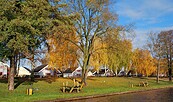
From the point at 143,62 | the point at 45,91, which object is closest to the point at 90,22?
the point at 45,91

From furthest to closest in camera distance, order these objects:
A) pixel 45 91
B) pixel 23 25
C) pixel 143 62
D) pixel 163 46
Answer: pixel 143 62, pixel 163 46, pixel 45 91, pixel 23 25

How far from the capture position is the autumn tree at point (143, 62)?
81.0m

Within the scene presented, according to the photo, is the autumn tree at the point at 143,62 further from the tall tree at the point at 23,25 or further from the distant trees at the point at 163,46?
the tall tree at the point at 23,25

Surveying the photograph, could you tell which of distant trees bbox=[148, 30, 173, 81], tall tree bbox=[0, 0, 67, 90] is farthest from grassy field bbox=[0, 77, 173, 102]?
distant trees bbox=[148, 30, 173, 81]

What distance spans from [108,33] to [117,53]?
3621 millimetres

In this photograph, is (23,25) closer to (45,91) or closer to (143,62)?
(45,91)

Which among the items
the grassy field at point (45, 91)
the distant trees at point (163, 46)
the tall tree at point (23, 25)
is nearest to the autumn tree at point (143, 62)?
the distant trees at point (163, 46)

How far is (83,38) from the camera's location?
4231cm

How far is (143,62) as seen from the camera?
8294cm

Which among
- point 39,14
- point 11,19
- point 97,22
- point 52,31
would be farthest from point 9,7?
point 97,22

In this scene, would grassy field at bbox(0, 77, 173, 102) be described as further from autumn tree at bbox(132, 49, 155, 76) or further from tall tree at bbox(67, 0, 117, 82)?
autumn tree at bbox(132, 49, 155, 76)

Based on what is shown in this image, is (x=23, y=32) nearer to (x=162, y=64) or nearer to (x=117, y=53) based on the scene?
(x=117, y=53)

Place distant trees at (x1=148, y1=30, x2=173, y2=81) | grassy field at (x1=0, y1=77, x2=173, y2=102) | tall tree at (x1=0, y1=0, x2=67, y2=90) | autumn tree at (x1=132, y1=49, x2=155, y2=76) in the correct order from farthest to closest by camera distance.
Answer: autumn tree at (x1=132, y1=49, x2=155, y2=76)
distant trees at (x1=148, y1=30, x2=173, y2=81)
tall tree at (x1=0, y1=0, x2=67, y2=90)
grassy field at (x1=0, y1=77, x2=173, y2=102)

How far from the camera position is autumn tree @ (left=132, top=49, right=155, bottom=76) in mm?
81006
